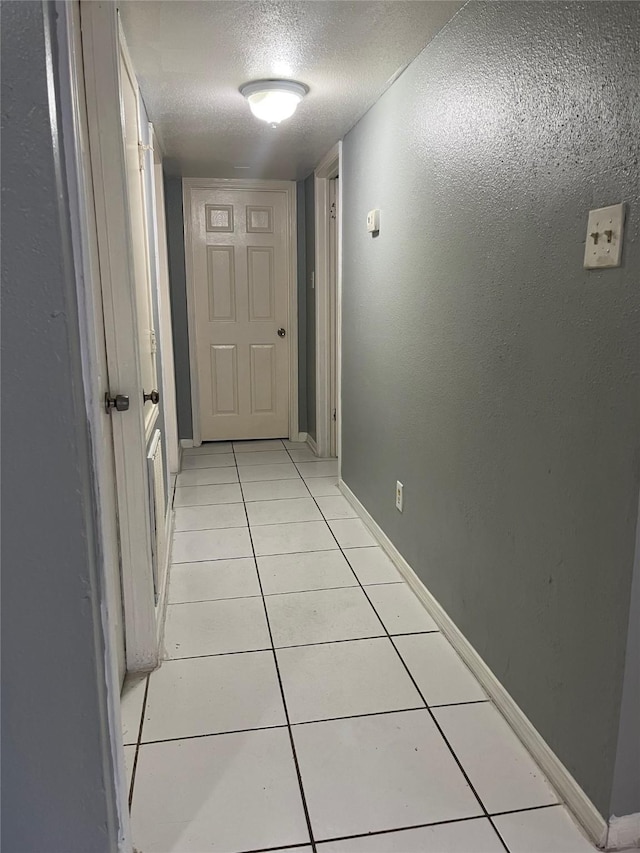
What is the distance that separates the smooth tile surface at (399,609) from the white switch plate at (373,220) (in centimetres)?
155

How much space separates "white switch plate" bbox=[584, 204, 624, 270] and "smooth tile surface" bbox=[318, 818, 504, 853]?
4.12 feet

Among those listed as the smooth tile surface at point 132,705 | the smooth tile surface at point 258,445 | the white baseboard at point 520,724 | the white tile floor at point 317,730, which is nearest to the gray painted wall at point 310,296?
the smooth tile surface at point 258,445

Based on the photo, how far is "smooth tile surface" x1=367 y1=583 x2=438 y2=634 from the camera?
7.26 feet

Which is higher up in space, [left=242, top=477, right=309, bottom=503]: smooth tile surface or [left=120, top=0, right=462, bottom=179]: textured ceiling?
[left=120, top=0, right=462, bottom=179]: textured ceiling

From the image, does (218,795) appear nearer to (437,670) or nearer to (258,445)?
(437,670)

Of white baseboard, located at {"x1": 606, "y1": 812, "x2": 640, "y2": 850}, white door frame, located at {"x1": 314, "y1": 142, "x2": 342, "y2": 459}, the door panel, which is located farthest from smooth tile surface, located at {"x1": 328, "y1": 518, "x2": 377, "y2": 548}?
the door panel

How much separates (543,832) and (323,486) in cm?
254

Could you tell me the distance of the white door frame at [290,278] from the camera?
4457mm

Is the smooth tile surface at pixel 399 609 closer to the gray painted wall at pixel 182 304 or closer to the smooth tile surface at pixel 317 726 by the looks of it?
the smooth tile surface at pixel 317 726

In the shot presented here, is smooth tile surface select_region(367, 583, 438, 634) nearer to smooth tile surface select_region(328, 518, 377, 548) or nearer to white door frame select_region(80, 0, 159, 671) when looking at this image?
smooth tile surface select_region(328, 518, 377, 548)

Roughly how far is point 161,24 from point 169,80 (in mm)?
502

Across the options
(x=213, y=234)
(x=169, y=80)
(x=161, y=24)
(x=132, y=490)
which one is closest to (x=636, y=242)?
(x=132, y=490)

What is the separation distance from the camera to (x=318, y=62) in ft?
7.28

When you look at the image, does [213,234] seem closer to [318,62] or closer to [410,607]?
[318,62]
